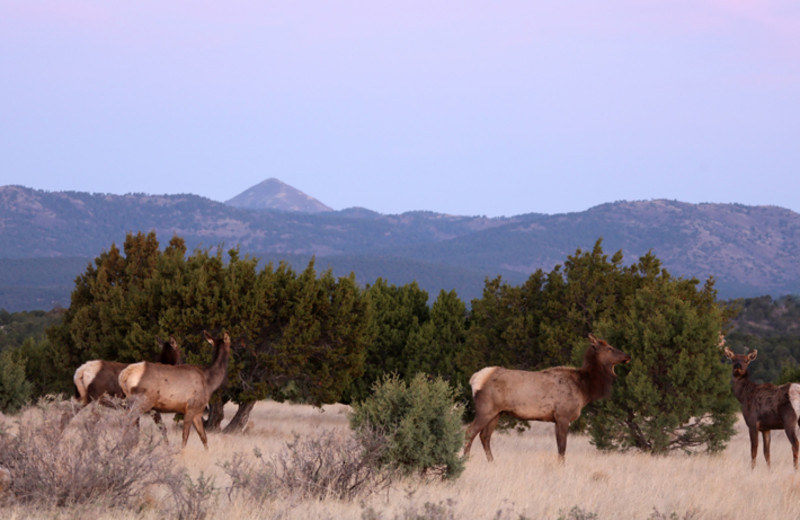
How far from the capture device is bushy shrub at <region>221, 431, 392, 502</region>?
32.7 ft

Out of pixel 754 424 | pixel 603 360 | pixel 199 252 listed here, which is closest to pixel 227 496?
pixel 603 360

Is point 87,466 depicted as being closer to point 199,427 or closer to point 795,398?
point 199,427

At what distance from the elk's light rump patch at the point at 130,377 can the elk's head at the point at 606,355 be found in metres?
7.72

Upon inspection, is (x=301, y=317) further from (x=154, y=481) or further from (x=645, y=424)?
(x=154, y=481)

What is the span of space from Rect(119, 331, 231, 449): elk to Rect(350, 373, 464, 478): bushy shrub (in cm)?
449

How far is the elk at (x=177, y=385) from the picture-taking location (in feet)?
48.6

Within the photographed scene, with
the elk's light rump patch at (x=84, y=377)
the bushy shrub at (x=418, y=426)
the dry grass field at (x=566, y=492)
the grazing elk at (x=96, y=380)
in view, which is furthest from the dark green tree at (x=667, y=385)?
the elk's light rump patch at (x=84, y=377)

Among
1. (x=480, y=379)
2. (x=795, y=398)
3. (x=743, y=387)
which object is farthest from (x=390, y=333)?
(x=795, y=398)

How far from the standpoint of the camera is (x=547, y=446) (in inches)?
906

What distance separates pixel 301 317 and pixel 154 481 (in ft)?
42.2

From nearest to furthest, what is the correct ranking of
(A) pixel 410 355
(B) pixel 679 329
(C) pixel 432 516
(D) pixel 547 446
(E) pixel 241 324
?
1. (C) pixel 432 516
2. (B) pixel 679 329
3. (E) pixel 241 324
4. (D) pixel 547 446
5. (A) pixel 410 355

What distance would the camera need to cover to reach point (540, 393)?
14.8 m

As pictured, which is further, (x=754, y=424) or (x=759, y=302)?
(x=759, y=302)

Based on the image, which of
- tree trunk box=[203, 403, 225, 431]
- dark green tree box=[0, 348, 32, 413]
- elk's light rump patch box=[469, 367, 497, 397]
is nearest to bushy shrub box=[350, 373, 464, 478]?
elk's light rump patch box=[469, 367, 497, 397]
